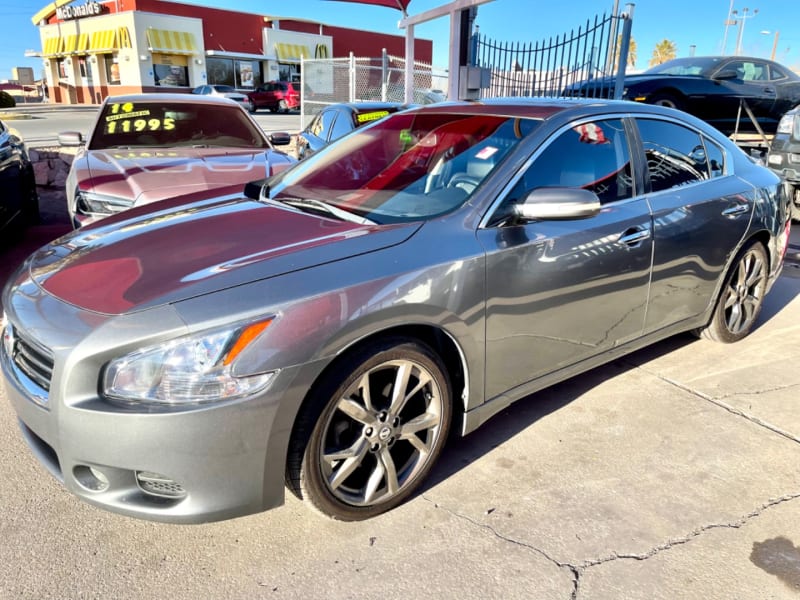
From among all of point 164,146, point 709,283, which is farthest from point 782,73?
point 164,146

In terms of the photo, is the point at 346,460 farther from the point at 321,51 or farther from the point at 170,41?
the point at 321,51

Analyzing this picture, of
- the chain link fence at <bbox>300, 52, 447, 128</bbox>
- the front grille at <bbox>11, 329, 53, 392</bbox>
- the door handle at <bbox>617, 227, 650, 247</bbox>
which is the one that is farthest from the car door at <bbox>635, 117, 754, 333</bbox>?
the chain link fence at <bbox>300, 52, 447, 128</bbox>

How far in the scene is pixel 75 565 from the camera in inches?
88.8

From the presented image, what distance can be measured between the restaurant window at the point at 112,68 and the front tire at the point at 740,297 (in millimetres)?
40597

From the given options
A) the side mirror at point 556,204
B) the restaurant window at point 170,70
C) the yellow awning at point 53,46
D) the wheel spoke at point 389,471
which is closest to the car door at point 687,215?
the side mirror at point 556,204

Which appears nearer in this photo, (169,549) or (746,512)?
(169,549)

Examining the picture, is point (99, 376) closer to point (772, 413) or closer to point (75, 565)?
point (75, 565)

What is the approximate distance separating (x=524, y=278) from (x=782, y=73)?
38.8ft

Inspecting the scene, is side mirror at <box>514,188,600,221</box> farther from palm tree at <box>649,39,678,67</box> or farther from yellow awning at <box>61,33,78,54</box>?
palm tree at <box>649,39,678,67</box>

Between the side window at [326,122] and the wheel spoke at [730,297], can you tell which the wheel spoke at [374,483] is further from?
the side window at [326,122]

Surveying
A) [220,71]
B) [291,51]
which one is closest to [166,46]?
[220,71]

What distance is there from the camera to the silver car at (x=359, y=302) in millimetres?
2016

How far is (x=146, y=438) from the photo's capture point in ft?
6.48

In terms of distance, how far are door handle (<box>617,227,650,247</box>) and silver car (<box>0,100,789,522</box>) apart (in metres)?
0.01
